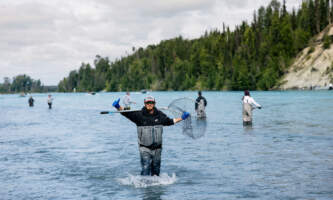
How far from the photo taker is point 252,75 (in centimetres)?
16238

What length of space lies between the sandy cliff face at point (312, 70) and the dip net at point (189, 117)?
399 feet

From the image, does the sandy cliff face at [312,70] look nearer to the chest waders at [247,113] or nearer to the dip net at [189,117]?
the chest waders at [247,113]

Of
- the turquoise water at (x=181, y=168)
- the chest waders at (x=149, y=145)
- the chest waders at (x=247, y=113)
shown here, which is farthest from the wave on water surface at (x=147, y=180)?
the chest waders at (x=247, y=113)

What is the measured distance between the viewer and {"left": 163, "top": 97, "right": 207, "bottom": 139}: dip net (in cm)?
1143

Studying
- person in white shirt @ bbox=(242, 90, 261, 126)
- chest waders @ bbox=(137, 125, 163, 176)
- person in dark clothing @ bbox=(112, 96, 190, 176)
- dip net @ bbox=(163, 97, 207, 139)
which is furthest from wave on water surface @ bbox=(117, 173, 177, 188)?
person in white shirt @ bbox=(242, 90, 261, 126)

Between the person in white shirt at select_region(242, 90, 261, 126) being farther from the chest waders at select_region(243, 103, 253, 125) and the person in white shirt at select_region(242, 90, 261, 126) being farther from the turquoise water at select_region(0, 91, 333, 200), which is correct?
the turquoise water at select_region(0, 91, 333, 200)

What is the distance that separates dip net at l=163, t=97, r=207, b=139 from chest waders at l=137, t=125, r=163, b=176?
3.22ft

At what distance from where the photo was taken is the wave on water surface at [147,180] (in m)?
11.4

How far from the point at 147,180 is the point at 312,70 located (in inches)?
5128

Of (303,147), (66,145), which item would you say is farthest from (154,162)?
(66,145)

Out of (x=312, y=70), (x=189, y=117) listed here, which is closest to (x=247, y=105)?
(x=189, y=117)

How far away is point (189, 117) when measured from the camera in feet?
37.9

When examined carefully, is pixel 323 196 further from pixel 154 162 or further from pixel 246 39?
pixel 246 39

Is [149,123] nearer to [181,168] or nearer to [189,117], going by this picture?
[189,117]
